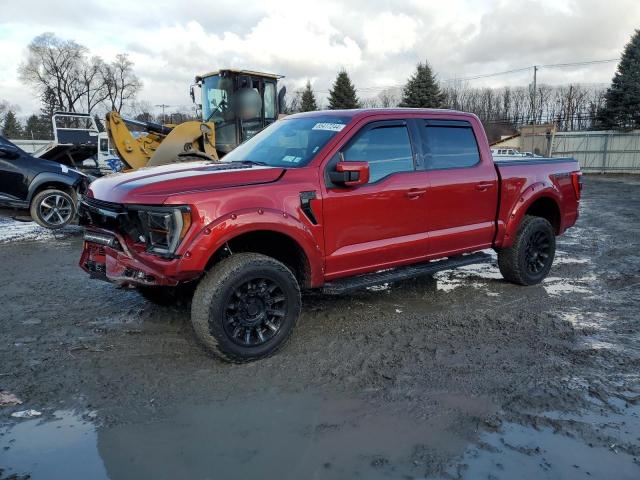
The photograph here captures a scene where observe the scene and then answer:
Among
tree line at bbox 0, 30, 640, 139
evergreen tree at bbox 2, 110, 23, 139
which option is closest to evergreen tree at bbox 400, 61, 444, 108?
tree line at bbox 0, 30, 640, 139

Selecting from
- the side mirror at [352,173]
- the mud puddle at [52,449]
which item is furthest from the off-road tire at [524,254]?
the mud puddle at [52,449]

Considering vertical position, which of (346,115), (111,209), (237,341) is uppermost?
(346,115)

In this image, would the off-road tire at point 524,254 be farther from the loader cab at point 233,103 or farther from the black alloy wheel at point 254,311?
the loader cab at point 233,103

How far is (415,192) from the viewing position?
15.4 ft

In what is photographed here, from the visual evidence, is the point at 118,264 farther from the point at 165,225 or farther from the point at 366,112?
the point at 366,112

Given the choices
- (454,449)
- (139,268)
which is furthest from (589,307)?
(139,268)

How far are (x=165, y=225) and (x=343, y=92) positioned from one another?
42240 mm

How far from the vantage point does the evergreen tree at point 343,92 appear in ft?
143

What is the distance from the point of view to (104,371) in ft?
12.4

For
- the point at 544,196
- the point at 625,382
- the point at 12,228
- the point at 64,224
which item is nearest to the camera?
the point at 625,382

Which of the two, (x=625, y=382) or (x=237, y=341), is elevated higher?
(x=237, y=341)

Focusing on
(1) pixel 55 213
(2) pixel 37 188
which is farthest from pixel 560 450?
(2) pixel 37 188

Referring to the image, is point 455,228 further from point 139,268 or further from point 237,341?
point 139,268

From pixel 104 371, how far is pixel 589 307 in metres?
4.66
